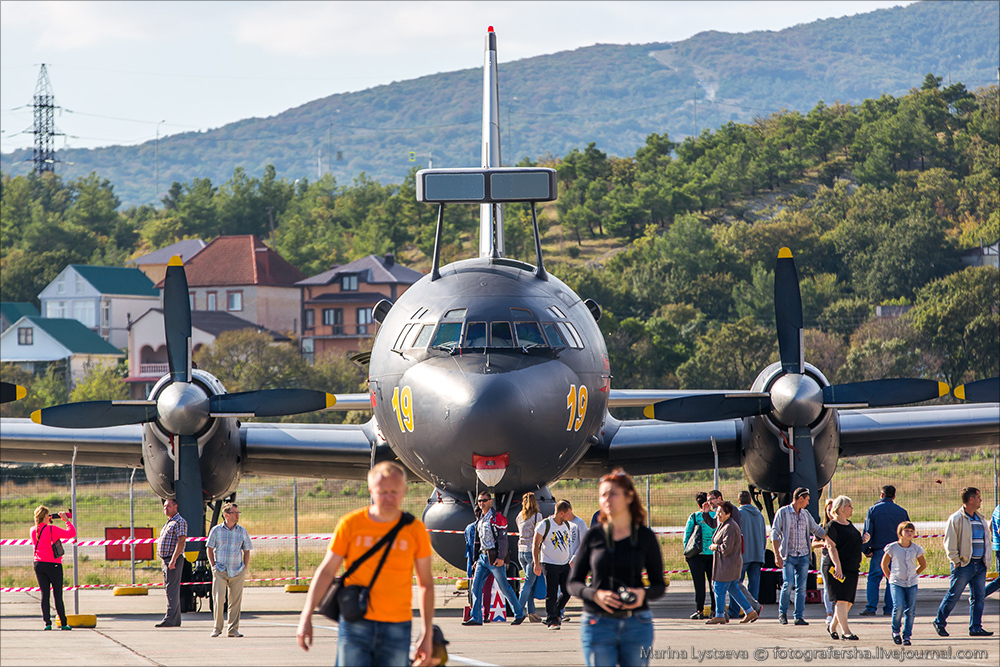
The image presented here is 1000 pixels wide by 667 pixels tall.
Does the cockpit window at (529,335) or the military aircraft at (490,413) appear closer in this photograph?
the military aircraft at (490,413)

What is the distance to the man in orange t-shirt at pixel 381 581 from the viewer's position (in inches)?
254

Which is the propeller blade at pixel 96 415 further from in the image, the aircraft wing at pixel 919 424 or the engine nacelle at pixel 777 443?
the aircraft wing at pixel 919 424

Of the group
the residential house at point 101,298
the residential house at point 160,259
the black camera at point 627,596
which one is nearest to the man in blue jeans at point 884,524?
the black camera at point 627,596

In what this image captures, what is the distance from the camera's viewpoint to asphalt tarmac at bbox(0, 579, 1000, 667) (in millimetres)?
10766

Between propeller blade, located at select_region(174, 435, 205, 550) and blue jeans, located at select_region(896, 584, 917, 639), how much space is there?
930 cm

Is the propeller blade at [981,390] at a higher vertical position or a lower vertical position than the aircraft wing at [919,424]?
higher

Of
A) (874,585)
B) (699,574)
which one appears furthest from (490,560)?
(874,585)

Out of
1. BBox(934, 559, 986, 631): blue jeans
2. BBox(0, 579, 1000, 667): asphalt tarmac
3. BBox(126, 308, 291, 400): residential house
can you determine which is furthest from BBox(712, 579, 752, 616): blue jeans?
BBox(126, 308, 291, 400): residential house

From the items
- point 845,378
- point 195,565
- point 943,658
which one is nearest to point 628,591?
point 943,658

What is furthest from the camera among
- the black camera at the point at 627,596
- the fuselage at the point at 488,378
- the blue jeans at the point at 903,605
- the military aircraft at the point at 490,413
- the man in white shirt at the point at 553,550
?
the military aircraft at the point at 490,413

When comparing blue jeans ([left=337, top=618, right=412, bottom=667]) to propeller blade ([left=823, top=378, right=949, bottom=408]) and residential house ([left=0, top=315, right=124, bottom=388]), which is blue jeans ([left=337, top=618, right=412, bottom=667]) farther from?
residential house ([left=0, top=315, right=124, bottom=388])

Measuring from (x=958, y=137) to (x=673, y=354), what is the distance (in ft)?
196

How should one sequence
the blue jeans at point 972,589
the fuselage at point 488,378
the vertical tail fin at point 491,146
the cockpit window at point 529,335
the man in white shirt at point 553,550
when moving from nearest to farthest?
1. the blue jeans at point 972,589
2. the fuselage at point 488,378
3. the man in white shirt at point 553,550
4. the cockpit window at point 529,335
5. the vertical tail fin at point 491,146

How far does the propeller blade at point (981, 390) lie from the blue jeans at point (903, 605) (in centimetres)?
460
